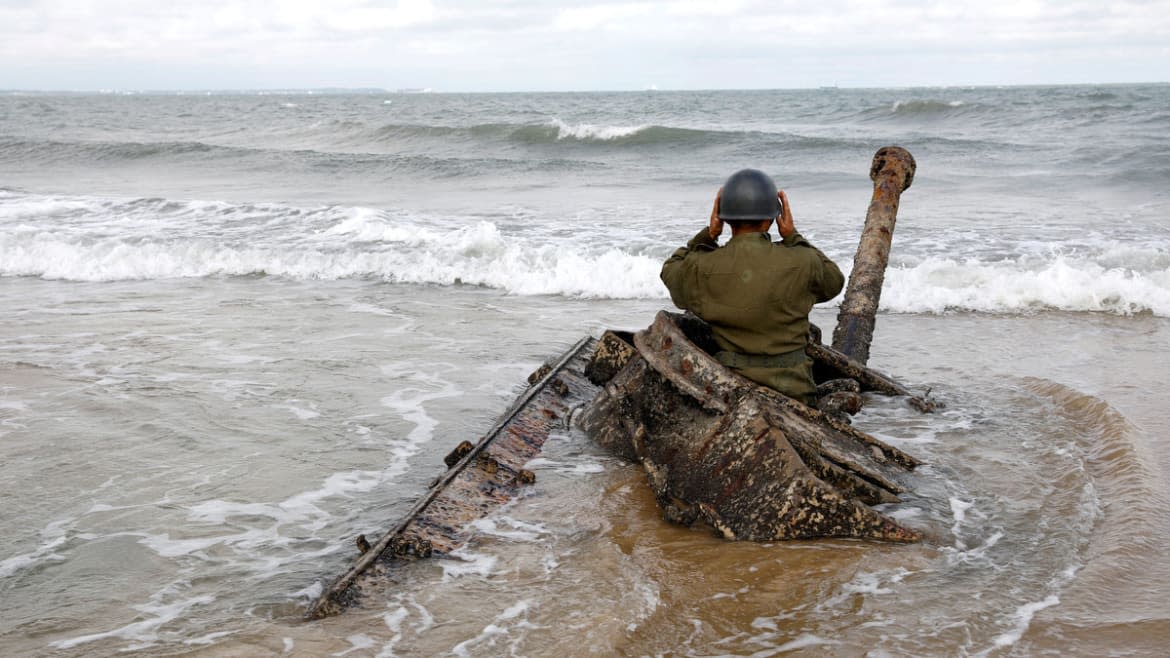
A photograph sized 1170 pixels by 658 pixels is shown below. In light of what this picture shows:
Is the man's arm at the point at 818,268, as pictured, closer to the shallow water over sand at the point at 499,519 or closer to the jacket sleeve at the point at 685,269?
the jacket sleeve at the point at 685,269

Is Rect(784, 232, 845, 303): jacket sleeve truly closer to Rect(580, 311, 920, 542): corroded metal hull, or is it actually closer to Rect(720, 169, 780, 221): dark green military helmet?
Rect(720, 169, 780, 221): dark green military helmet

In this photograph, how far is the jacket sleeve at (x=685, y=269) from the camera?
477 centimetres

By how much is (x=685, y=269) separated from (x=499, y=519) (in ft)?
4.90

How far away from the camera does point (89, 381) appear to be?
23.3ft

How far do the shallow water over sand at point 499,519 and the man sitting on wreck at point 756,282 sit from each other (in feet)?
2.85

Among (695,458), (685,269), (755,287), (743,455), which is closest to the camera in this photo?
(743,455)

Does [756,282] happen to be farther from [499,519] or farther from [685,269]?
[499,519]

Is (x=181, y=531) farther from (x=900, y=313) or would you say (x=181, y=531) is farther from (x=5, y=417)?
(x=900, y=313)

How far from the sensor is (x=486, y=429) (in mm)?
6223

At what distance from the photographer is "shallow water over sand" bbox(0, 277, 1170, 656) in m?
3.60

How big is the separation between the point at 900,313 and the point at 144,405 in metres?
6.94

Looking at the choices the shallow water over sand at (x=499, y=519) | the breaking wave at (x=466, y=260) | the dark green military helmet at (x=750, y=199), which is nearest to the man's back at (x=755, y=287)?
the dark green military helmet at (x=750, y=199)

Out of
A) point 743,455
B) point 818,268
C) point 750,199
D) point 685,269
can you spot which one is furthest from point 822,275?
point 743,455

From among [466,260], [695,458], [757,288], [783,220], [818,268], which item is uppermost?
[783,220]
